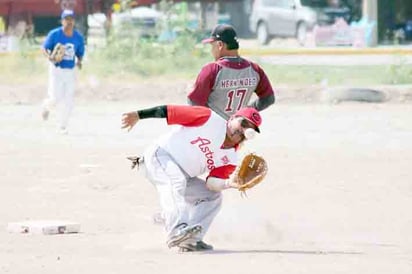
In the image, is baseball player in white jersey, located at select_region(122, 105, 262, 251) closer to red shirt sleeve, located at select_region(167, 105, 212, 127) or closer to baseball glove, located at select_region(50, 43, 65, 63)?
red shirt sleeve, located at select_region(167, 105, 212, 127)

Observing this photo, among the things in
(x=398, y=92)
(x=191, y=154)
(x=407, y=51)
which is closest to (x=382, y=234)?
(x=191, y=154)

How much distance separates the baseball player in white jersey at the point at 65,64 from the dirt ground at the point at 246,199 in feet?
1.41

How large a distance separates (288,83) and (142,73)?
10.2ft

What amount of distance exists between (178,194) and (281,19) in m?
33.6

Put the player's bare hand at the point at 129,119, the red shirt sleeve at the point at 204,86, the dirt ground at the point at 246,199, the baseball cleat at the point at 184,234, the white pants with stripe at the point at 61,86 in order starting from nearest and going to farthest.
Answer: the dirt ground at the point at 246,199, the player's bare hand at the point at 129,119, the baseball cleat at the point at 184,234, the red shirt sleeve at the point at 204,86, the white pants with stripe at the point at 61,86

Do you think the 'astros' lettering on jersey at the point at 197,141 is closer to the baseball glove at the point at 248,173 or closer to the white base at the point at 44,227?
the baseball glove at the point at 248,173

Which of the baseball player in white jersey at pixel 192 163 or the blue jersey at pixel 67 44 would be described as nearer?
the baseball player in white jersey at pixel 192 163

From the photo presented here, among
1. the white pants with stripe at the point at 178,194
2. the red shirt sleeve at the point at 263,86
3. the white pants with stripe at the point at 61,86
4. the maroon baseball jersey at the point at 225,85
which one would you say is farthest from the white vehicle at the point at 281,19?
the white pants with stripe at the point at 178,194

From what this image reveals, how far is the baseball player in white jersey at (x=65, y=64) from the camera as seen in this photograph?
2133cm

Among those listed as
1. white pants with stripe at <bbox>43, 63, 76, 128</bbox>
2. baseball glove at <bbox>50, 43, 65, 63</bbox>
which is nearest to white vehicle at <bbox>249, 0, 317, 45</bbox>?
white pants with stripe at <bbox>43, 63, 76, 128</bbox>

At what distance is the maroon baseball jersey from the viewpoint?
11859mm

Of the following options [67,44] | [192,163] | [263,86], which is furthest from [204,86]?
[67,44]

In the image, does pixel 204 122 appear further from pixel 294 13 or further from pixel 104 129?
pixel 294 13

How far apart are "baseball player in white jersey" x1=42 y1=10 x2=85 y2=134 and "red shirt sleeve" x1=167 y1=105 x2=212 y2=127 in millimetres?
10631
